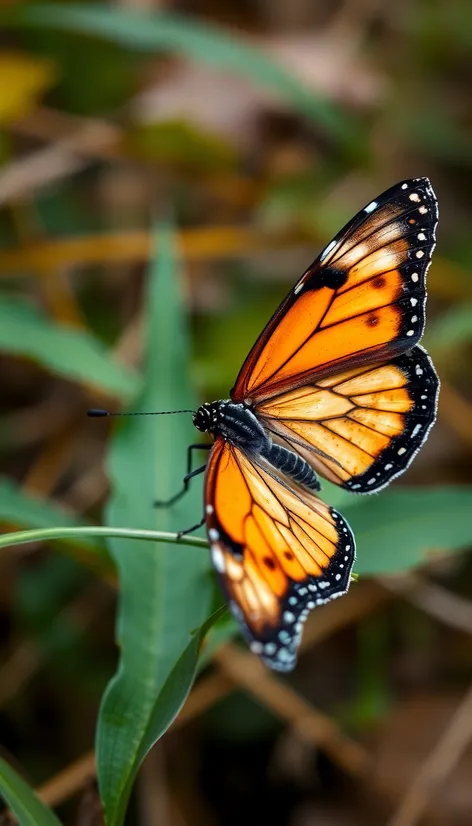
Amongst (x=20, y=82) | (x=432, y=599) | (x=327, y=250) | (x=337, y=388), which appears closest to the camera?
(x=327, y=250)

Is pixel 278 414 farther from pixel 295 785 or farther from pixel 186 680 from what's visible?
pixel 295 785

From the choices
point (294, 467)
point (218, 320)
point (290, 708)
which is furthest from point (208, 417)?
point (218, 320)

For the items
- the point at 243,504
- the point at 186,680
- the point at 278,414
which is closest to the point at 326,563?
the point at 243,504

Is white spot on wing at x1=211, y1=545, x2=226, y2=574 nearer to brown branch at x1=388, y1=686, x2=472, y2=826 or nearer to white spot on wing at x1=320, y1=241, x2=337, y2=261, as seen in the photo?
white spot on wing at x1=320, y1=241, x2=337, y2=261

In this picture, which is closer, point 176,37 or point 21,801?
point 21,801

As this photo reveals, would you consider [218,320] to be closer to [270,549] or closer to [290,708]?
[290,708]
